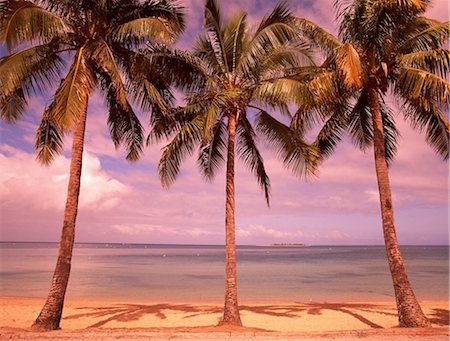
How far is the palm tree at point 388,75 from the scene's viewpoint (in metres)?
Result: 9.59

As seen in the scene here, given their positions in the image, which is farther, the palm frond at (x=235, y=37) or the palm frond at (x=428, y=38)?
the palm frond at (x=235, y=37)

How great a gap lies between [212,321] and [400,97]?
9.66m

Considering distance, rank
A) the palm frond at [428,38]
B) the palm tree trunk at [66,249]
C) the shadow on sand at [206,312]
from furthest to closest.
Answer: the shadow on sand at [206,312], the palm frond at [428,38], the palm tree trunk at [66,249]

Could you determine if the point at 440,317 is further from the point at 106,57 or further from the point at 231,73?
the point at 106,57

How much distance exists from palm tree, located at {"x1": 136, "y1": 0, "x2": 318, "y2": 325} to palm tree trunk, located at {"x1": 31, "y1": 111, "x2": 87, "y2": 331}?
2287 millimetres

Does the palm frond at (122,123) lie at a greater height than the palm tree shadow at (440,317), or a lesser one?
greater

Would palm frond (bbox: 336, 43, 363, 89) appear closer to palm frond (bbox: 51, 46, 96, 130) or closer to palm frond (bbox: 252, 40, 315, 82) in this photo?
palm frond (bbox: 252, 40, 315, 82)

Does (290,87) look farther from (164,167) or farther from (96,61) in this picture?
(96,61)

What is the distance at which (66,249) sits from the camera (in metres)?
9.62

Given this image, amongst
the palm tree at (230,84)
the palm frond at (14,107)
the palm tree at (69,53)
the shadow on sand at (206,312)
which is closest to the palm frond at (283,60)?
the palm tree at (230,84)

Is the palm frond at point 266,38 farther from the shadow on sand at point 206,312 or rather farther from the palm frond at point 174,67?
the shadow on sand at point 206,312

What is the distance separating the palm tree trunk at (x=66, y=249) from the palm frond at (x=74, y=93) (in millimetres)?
1266

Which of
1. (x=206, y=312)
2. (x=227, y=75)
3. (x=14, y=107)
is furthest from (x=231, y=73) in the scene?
(x=206, y=312)

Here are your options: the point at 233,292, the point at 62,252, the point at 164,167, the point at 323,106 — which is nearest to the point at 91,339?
the point at 62,252
